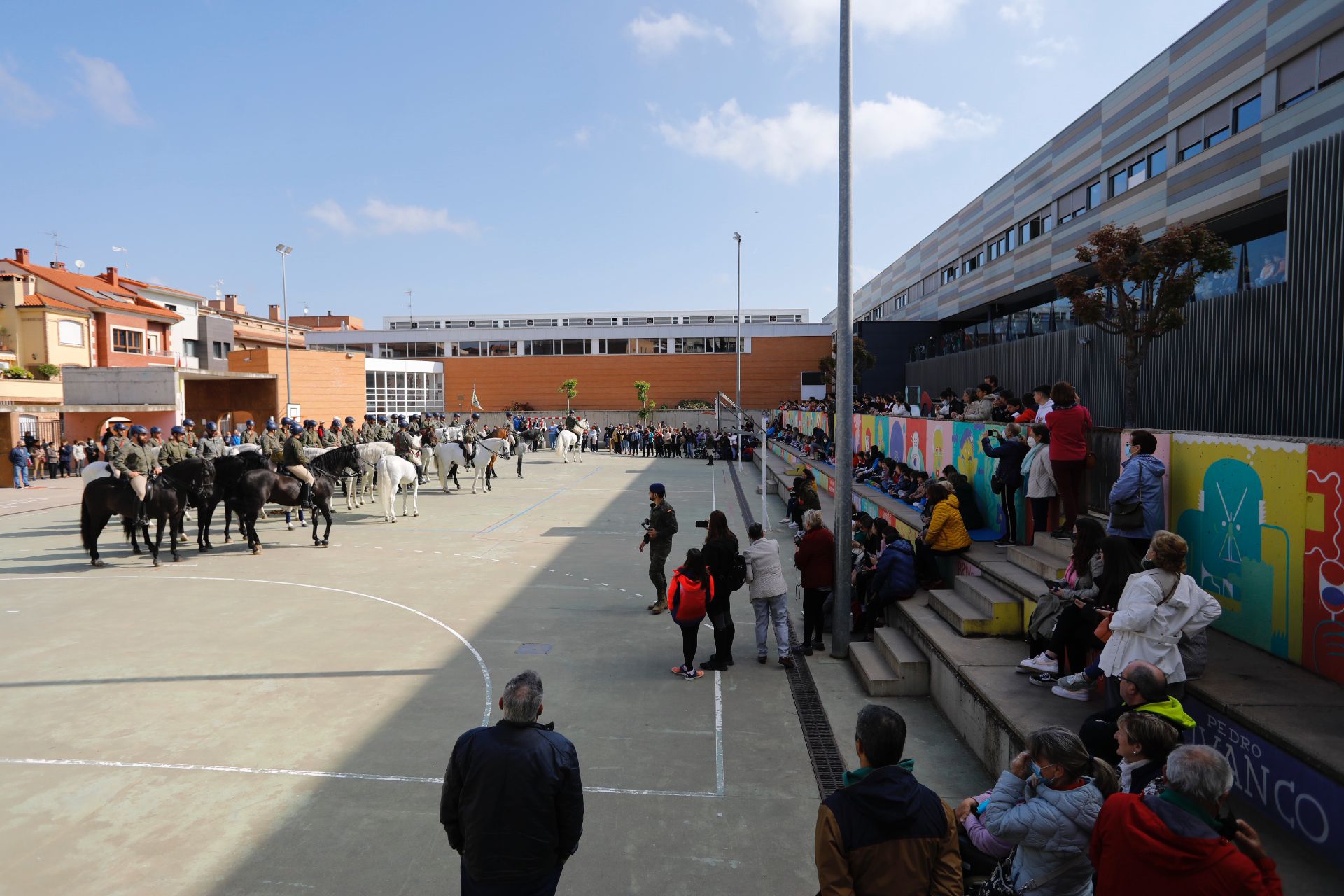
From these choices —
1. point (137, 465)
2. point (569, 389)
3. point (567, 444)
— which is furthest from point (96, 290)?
point (137, 465)

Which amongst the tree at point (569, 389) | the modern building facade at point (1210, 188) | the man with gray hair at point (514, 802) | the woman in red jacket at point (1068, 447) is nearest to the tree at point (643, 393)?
the tree at point (569, 389)

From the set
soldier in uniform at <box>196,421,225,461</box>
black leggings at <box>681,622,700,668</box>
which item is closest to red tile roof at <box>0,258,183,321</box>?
soldier in uniform at <box>196,421,225,461</box>

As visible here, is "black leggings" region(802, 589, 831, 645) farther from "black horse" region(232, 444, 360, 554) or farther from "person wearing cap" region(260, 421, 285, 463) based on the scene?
"person wearing cap" region(260, 421, 285, 463)

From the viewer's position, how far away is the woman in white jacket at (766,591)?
780cm

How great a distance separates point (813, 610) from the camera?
8516 mm

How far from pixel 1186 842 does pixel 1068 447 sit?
583 cm

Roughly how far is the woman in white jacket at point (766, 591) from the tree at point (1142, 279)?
7.77 m

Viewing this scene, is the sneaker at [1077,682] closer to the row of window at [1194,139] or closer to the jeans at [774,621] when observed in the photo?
the jeans at [774,621]

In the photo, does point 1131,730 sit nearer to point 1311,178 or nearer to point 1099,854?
point 1099,854

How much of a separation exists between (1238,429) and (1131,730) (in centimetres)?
1027

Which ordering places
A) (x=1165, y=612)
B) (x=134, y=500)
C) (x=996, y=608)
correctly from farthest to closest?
1. (x=134, y=500)
2. (x=996, y=608)
3. (x=1165, y=612)

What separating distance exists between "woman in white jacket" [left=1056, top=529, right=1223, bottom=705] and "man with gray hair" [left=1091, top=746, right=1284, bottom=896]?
1.84 m

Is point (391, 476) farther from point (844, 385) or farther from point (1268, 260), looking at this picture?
point (1268, 260)

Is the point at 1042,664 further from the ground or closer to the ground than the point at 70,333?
closer to the ground
